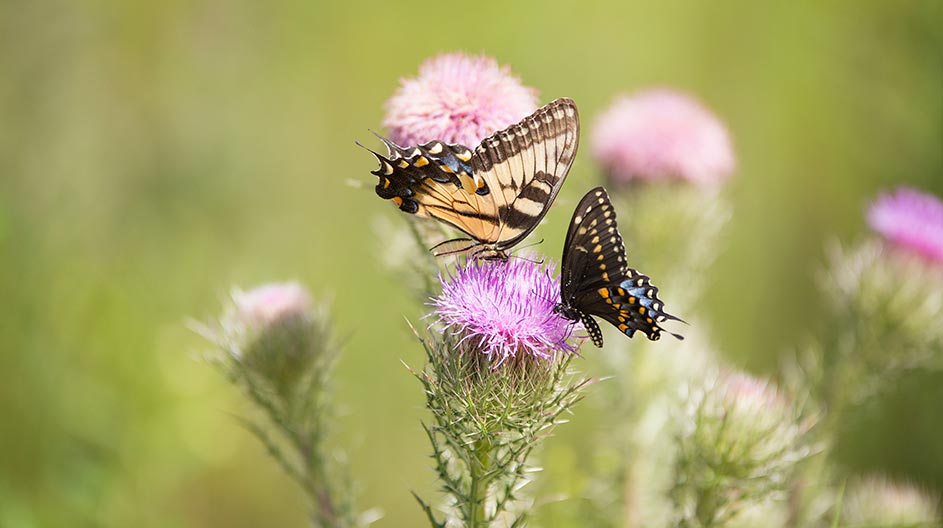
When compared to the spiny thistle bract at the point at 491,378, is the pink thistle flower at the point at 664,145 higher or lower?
higher

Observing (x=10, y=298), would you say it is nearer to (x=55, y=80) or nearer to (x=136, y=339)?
(x=136, y=339)

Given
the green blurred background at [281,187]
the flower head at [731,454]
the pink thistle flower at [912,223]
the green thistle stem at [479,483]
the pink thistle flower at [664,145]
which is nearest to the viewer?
the green thistle stem at [479,483]

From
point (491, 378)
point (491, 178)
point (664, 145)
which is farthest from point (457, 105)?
point (664, 145)

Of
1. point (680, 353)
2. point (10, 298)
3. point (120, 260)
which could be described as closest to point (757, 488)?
point (680, 353)

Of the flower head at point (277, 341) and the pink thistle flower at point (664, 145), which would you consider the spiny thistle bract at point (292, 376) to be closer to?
the flower head at point (277, 341)

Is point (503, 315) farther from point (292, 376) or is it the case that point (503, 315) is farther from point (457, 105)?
point (292, 376)

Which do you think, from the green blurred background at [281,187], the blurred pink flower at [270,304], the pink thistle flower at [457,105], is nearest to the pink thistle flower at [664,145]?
the green blurred background at [281,187]
